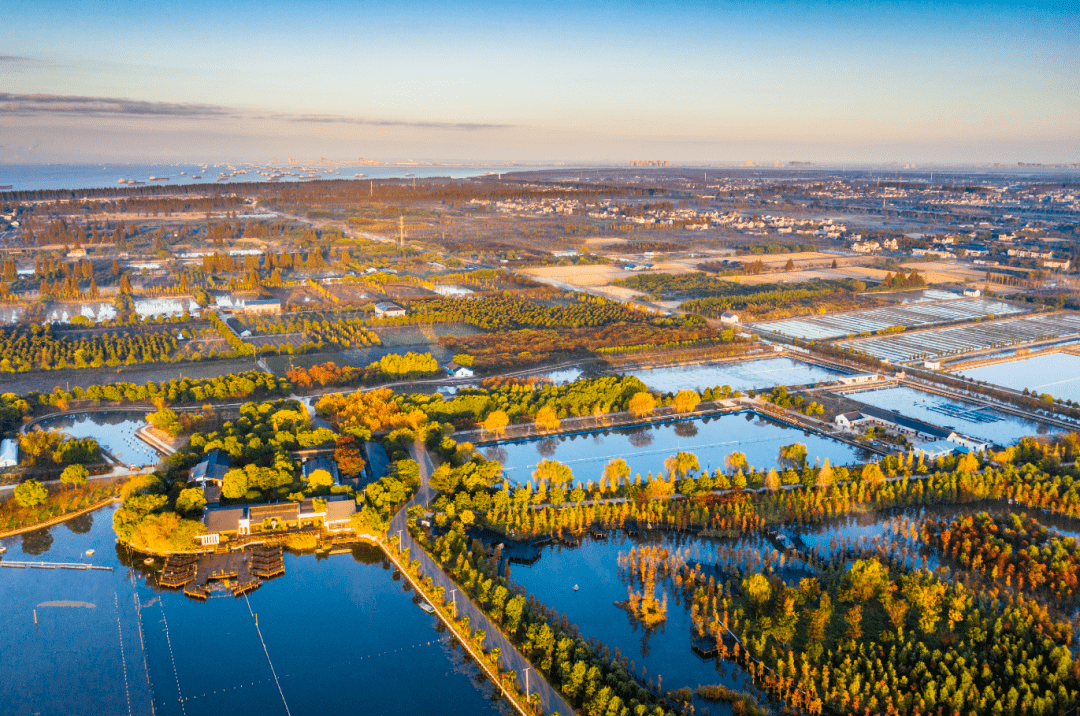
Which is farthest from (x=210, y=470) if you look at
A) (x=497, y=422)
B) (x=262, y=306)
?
(x=262, y=306)

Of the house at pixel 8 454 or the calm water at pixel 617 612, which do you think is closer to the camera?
the calm water at pixel 617 612

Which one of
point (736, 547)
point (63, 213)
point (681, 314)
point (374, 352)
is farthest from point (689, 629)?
point (63, 213)

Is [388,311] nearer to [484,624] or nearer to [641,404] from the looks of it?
[641,404]

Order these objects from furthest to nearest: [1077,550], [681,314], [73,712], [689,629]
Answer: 1. [681,314]
2. [1077,550]
3. [689,629]
4. [73,712]

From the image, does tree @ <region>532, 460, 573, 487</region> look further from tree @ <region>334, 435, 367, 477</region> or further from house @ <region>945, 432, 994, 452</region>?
house @ <region>945, 432, 994, 452</region>

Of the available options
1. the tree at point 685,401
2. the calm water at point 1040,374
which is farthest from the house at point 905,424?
the calm water at point 1040,374

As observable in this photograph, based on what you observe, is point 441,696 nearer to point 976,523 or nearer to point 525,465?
point 525,465

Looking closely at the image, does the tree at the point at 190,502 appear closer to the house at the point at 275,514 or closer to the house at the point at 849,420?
the house at the point at 275,514
